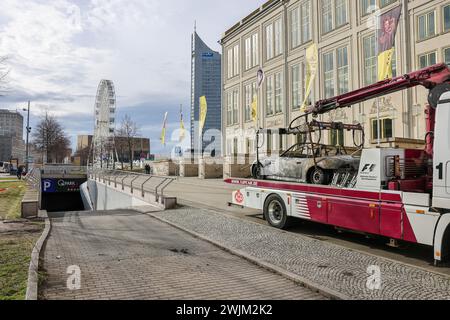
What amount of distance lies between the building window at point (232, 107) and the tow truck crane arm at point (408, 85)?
35333 millimetres

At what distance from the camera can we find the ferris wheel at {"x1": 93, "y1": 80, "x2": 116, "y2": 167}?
175 feet

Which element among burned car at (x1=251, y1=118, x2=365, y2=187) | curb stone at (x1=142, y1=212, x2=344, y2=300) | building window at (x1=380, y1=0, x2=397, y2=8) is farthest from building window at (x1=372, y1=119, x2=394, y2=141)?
curb stone at (x1=142, y1=212, x2=344, y2=300)

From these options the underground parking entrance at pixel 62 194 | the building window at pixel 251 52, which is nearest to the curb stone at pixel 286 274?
the underground parking entrance at pixel 62 194

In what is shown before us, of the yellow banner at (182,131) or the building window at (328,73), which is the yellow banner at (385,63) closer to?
the building window at (328,73)

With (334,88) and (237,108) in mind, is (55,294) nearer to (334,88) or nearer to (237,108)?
(334,88)

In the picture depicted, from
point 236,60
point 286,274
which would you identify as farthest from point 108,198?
point 236,60

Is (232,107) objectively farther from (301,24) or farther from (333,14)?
(333,14)

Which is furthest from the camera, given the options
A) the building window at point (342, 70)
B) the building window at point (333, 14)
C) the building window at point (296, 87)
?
the building window at point (296, 87)

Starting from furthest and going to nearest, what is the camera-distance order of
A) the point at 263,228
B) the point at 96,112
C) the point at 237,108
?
1. the point at 96,112
2. the point at 237,108
3. the point at 263,228

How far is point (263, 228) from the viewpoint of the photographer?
10.3 m

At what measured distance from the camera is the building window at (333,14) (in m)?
29.1

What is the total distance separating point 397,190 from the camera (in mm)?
7113

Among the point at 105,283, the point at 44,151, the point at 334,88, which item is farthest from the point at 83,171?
the point at 105,283
